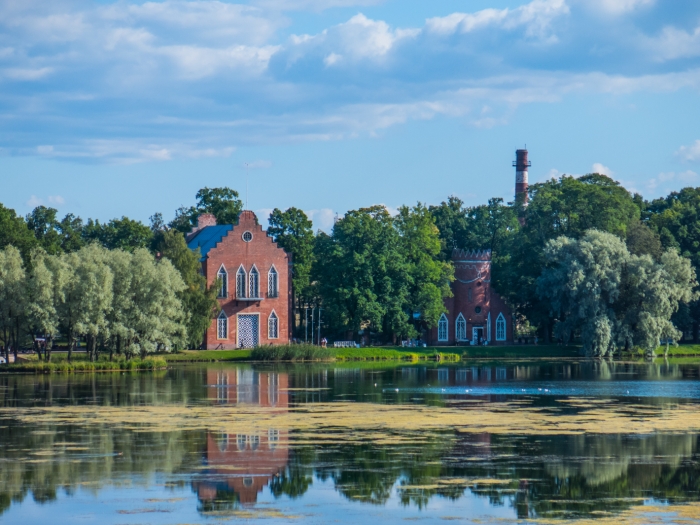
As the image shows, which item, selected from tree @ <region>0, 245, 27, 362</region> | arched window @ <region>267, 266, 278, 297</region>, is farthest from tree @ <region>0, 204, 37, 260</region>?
arched window @ <region>267, 266, 278, 297</region>

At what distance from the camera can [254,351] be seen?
74875 millimetres

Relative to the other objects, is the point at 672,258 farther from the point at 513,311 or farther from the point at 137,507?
the point at 137,507

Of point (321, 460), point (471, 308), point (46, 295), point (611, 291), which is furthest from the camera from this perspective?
point (471, 308)

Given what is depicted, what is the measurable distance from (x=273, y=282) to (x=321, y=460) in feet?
209

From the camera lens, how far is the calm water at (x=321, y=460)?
18625mm

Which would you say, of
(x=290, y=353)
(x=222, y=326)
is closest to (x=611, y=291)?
(x=290, y=353)

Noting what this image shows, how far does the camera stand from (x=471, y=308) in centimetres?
9281

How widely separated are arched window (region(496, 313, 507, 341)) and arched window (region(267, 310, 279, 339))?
20.1 meters

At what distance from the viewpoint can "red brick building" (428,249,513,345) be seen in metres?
92.6

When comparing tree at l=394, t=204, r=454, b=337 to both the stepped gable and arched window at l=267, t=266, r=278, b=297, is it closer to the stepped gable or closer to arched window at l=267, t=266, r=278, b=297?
the stepped gable

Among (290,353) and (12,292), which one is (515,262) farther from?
(12,292)

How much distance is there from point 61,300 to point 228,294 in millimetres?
29415

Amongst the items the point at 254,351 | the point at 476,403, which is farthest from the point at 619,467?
the point at 254,351

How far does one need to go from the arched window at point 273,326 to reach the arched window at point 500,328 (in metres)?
20.1
